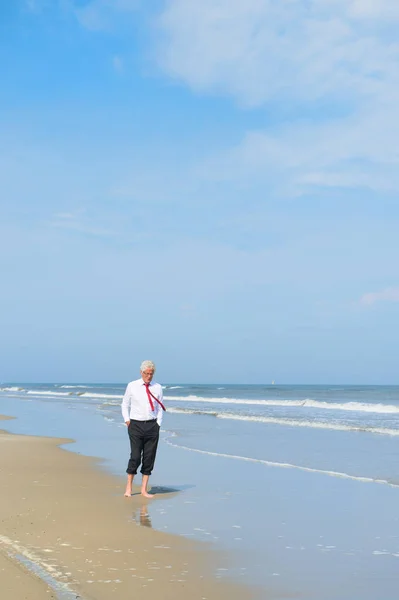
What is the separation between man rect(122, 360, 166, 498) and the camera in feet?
29.0

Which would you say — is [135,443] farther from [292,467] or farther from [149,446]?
[292,467]

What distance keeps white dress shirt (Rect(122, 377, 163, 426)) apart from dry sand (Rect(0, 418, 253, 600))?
41.0 inches

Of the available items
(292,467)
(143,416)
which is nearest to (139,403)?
(143,416)

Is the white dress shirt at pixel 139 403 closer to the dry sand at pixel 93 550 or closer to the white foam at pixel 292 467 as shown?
the dry sand at pixel 93 550

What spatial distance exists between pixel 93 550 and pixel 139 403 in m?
3.23

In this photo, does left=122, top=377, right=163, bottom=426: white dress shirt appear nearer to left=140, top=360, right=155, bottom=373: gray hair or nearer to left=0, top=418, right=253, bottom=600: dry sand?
left=140, top=360, right=155, bottom=373: gray hair

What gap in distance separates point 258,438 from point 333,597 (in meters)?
12.5

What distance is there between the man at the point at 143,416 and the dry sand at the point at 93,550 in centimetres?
49

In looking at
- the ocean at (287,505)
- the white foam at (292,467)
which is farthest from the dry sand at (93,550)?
the white foam at (292,467)

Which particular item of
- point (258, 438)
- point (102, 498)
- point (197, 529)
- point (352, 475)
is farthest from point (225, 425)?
point (197, 529)

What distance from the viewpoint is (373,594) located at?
4.70 metres

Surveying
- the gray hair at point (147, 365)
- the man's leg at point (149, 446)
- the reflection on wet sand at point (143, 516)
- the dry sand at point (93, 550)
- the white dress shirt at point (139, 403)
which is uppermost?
the gray hair at point (147, 365)

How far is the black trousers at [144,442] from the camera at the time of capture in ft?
29.0

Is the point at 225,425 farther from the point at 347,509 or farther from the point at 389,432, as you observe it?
the point at 347,509
